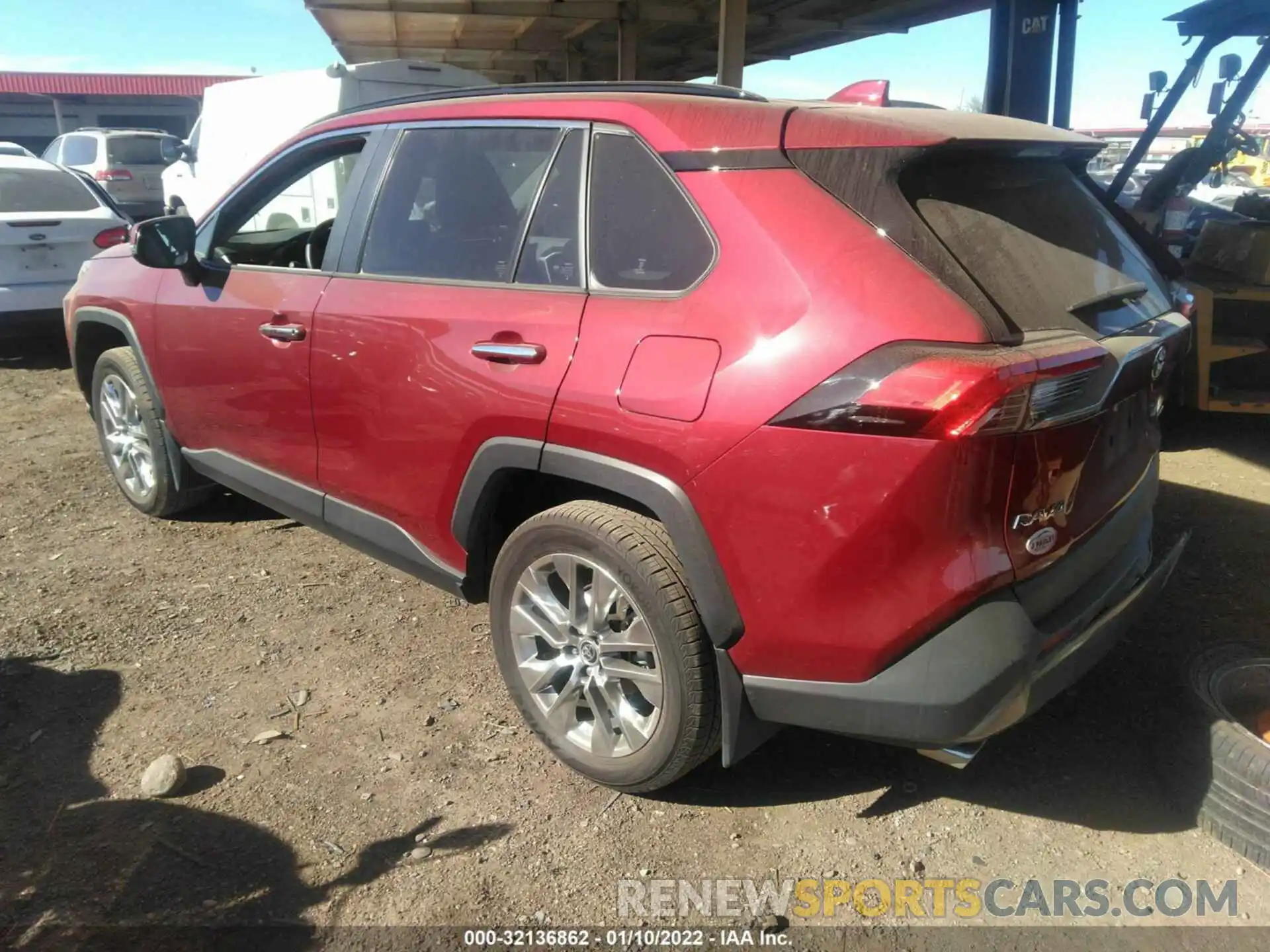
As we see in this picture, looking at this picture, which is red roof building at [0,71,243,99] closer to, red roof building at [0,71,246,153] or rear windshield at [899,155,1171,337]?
red roof building at [0,71,246,153]

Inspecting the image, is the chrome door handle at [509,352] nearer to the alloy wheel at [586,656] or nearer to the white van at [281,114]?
the alloy wheel at [586,656]

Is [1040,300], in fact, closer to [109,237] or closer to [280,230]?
[280,230]

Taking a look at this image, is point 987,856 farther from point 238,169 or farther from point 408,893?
point 238,169

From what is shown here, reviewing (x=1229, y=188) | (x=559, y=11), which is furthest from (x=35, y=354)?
(x=1229, y=188)

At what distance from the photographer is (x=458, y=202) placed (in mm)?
3092

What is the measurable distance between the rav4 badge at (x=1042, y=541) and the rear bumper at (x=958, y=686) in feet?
0.35

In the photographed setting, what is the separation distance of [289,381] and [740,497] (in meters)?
1.99

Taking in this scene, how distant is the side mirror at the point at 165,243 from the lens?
378cm

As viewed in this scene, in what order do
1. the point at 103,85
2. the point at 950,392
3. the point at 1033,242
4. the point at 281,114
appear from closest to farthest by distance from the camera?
the point at 950,392
the point at 1033,242
the point at 281,114
the point at 103,85

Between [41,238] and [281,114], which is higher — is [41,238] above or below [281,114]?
below

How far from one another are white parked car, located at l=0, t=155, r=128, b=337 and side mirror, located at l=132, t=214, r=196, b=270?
160 inches

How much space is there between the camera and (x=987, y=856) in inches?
98.3

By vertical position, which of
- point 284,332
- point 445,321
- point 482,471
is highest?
point 445,321

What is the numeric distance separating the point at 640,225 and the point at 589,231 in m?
0.18
